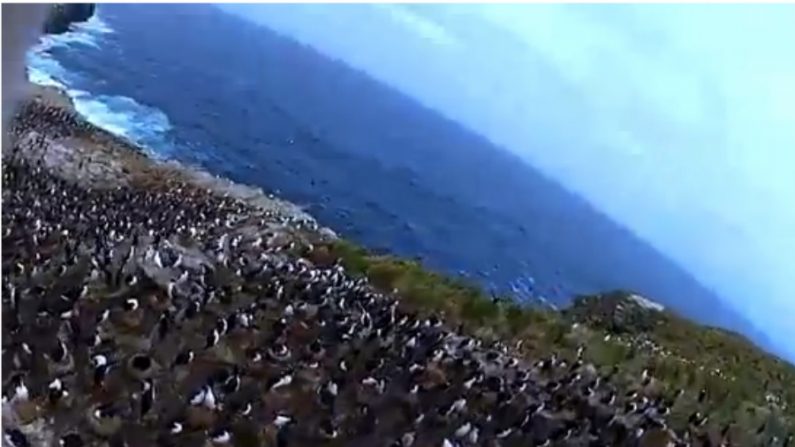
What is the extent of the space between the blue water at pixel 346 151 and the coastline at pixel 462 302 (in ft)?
0.15

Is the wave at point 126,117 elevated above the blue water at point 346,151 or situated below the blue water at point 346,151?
below

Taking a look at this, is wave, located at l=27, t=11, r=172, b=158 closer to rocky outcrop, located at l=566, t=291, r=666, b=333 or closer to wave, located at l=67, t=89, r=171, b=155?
wave, located at l=67, t=89, r=171, b=155

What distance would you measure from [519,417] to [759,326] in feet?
2.00

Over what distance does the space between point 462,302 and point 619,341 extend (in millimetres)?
664

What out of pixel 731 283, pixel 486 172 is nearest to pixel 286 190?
pixel 486 172

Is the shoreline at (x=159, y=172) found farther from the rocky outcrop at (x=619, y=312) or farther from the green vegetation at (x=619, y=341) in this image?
the rocky outcrop at (x=619, y=312)

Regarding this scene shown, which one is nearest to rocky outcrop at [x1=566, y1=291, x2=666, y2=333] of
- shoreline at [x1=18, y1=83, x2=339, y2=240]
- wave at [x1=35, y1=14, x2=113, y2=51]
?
shoreline at [x1=18, y1=83, x2=339, y2=240]

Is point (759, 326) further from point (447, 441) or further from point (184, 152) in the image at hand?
point (184, 152)

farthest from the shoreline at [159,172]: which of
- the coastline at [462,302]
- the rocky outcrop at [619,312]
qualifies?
the rocky outcrop at [619,312]

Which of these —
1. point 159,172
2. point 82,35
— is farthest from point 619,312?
point 82,35

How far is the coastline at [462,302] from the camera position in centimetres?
210

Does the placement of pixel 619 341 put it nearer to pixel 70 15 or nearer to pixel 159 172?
pixel 159 172

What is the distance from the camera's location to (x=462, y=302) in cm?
208

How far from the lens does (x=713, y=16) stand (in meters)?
1.42
